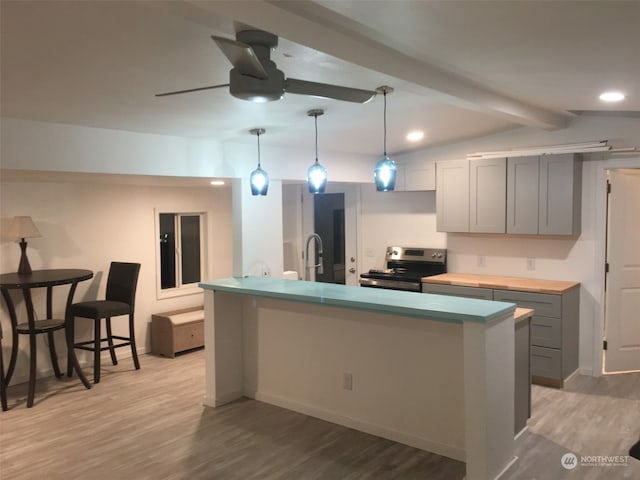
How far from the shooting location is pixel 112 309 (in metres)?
4.97

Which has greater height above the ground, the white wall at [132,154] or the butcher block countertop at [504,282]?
the white wall at [132,154]

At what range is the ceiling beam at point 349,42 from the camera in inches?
75.8

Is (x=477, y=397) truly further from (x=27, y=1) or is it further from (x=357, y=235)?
(x=357, y=235)

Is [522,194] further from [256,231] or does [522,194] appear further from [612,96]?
[256,231]

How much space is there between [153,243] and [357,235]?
2530 millimetres

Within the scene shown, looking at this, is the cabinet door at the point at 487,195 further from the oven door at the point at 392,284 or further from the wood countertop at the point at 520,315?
the wood countertop at the point at 520,315

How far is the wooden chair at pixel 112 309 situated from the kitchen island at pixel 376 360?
4.49ft

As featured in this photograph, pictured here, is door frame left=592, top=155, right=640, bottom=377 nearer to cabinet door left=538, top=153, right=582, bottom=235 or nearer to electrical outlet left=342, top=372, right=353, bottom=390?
cabinet door left=538, top=153, right=582, bottom=235

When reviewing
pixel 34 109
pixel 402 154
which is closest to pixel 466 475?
pixel 34 109

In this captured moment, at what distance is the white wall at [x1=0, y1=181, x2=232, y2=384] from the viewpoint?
494 cm

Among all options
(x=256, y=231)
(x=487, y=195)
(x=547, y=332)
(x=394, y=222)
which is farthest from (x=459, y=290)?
(x=256, y=231)

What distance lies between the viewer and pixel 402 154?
235 inches

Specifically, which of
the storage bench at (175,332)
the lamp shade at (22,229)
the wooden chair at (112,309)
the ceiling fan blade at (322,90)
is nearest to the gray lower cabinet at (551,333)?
the ceiling fan blade at (322,90)

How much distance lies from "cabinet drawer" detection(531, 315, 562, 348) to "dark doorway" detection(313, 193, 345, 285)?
9.15ft
